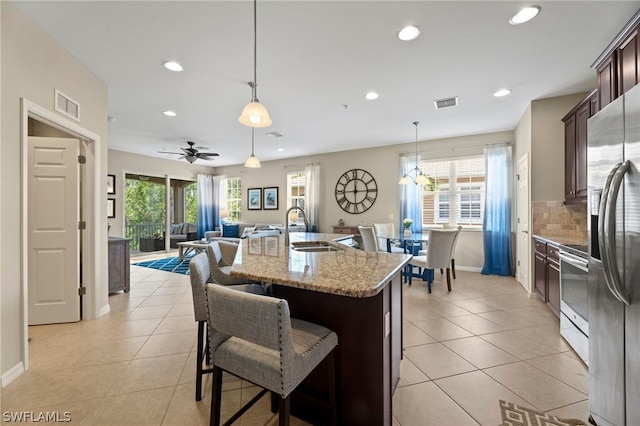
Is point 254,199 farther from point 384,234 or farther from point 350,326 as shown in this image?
point 350,326

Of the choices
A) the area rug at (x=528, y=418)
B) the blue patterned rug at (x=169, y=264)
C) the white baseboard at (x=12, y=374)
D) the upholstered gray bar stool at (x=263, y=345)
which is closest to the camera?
the upholstered gray bar stool at (x=263, y=345)

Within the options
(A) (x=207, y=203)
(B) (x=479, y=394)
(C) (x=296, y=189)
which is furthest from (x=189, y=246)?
(B) (x=479, y=394)

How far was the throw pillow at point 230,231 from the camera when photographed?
7.67m

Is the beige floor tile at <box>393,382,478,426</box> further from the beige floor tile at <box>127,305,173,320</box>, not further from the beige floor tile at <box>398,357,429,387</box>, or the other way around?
the beige floor tile at <box>127,305,173,320</box>

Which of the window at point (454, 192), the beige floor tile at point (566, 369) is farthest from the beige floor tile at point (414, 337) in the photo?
the window at point (454, 192)

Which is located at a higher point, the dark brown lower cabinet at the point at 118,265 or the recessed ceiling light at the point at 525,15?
the recessed ceiling light at the point at 525,15

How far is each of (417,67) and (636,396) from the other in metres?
2.82

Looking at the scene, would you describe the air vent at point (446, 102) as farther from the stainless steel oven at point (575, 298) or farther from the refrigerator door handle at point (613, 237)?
the refrigerator door handle at point (613, 237)

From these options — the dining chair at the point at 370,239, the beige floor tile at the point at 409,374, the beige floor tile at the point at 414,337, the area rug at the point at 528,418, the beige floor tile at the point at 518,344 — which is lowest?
the area rug at the point at 528,418

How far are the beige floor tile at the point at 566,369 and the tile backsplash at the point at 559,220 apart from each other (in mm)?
1839

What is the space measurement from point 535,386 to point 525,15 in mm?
2682

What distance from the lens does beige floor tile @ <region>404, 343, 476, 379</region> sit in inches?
82.0

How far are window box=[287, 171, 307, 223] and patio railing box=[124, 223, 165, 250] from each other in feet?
13.6

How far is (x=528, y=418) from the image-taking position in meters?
1.61
